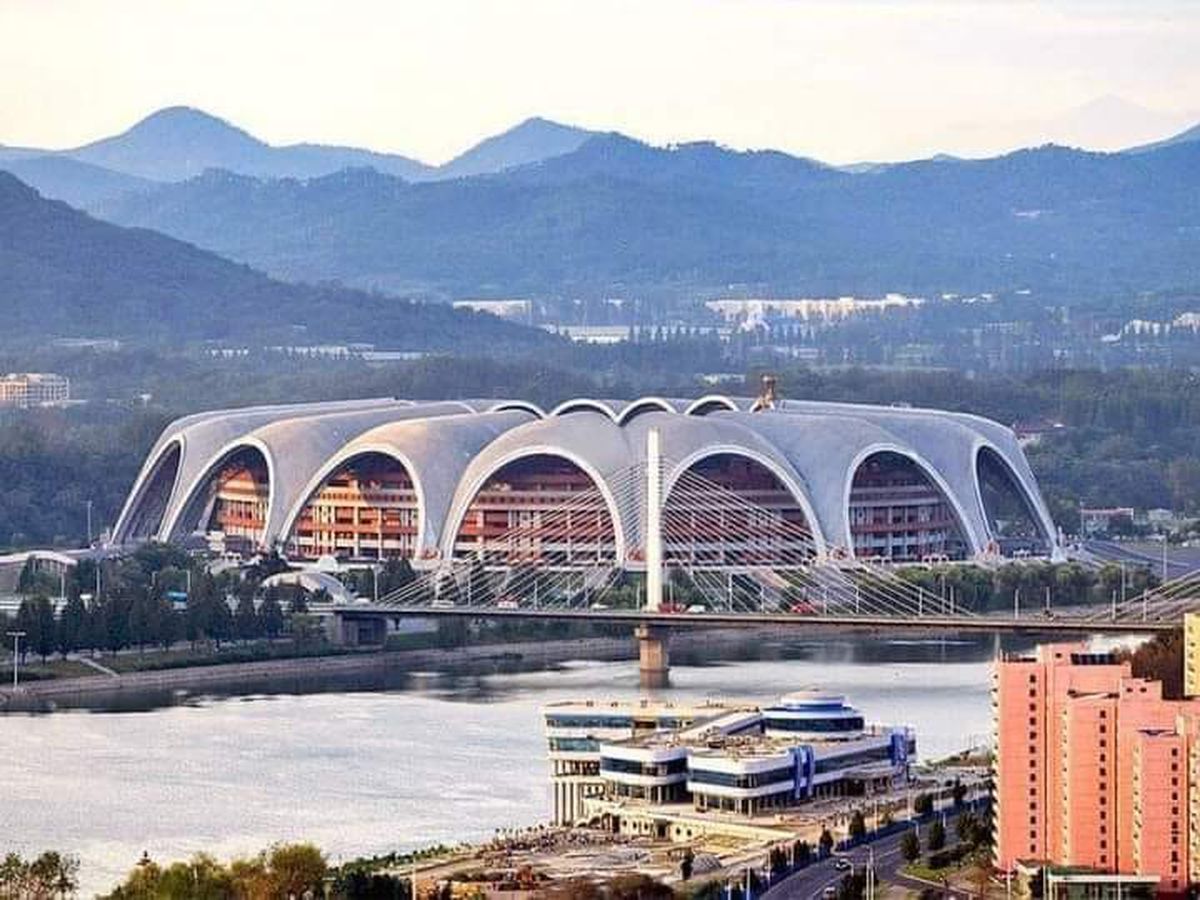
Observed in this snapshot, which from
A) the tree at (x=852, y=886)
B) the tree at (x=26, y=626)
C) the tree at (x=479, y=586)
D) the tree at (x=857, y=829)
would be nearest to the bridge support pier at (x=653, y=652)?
the tree at (x=479, y=586)

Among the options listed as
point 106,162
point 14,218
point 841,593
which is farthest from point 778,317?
point 841,593

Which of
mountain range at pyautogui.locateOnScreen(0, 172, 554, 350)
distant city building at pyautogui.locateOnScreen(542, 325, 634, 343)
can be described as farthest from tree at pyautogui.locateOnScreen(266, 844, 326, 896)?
distant city building at pyautogui.locateOnScreen(542, 325, 634, 343)

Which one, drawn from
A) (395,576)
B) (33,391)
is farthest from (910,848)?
(33,391)

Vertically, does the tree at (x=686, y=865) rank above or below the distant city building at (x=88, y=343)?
below

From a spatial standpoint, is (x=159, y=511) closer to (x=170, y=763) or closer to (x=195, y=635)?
(x=195, y=635)

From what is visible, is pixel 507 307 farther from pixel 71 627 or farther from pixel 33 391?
pixel 71 627

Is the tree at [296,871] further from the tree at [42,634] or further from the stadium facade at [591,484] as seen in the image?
the stadium facade at [591,484]
